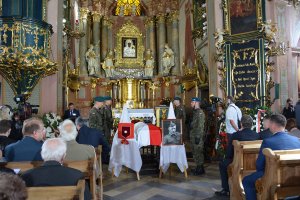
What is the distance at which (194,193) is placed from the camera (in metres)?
5.30

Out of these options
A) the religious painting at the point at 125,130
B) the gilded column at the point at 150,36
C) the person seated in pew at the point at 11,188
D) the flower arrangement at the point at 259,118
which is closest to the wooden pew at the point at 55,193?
the person seated in pew at the point at 11,188

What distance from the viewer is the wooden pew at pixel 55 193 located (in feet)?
6.49

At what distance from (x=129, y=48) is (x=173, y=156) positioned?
453 inches

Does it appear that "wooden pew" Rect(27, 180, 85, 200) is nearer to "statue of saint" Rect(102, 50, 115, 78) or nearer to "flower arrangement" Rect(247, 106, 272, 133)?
"flower arrangement" Rect(247, 106, 272, 133)

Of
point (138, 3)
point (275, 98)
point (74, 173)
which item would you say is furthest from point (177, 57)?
point (74, 173)

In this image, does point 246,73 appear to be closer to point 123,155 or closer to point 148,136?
point 148,136

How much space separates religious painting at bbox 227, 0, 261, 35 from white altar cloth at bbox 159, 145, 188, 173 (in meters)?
5.18

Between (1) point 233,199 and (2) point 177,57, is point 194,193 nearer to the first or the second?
(1) point 233,199

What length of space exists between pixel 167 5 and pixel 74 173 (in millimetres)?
15672

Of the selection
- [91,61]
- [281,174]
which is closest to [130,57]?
[91,61]

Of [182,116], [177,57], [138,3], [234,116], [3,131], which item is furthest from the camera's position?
[138,3]

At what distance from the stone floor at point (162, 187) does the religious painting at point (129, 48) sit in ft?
35.8

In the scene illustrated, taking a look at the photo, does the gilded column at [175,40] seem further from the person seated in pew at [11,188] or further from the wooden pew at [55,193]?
the person seated in pew at [11,188]

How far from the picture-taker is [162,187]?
576 centimetres
